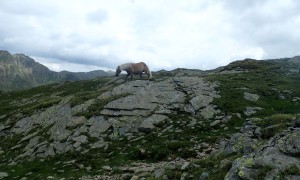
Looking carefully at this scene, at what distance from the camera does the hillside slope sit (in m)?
16.2

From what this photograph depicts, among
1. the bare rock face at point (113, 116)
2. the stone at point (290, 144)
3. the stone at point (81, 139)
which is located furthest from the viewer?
the bare rock face at point (113, 116)

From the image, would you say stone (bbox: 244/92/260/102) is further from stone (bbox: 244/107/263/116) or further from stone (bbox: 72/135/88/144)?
stone (bbox: 72/135/88/144)

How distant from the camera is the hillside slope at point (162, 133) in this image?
1618 centimetres

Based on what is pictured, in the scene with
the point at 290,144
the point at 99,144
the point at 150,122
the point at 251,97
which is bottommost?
the point at 99,144

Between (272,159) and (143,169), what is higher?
(272,159)

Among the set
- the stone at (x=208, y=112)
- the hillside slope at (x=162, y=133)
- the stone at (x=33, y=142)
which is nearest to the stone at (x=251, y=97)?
the hillside slope at (x=162, y=133)

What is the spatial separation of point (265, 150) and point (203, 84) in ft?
104

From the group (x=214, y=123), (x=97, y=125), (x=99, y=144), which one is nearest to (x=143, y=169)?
(x=99, y=144)

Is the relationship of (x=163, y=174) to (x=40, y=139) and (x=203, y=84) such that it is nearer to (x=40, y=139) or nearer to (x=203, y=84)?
(x=40, y=139)

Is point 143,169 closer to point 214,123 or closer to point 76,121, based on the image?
point 214,123

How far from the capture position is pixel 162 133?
104ft

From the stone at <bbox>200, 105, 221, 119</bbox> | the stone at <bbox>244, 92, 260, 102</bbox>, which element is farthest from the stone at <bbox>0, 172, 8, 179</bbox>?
the stone at <bbox>244, 92, 260, 102</bbox>

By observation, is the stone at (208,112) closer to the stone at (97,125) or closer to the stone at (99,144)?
the stone at (97,125)

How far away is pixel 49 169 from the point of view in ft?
93.6
